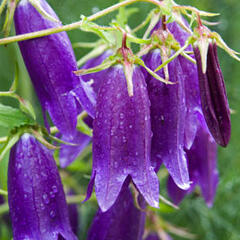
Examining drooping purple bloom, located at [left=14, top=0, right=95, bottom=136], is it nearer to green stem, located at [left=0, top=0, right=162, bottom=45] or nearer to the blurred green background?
green stem, located at [left=0, top=0, right=162, bottom=45]

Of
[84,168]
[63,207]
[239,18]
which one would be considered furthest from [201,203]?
[63,207]

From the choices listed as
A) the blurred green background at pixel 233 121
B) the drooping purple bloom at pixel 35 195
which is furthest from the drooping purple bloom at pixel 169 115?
the blurred green background at pixel 233 121

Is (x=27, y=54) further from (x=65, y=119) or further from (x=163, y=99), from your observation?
(x=163, y=99)

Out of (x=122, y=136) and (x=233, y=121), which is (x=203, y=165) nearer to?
(x=122, y=136)

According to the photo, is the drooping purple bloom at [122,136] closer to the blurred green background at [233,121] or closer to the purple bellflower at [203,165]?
the purple bellflower at [203,165]

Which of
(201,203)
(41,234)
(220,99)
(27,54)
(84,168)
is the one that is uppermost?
(27,54)

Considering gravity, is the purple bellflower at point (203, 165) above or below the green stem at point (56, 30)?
below
